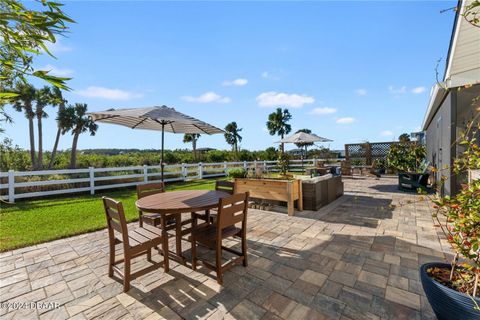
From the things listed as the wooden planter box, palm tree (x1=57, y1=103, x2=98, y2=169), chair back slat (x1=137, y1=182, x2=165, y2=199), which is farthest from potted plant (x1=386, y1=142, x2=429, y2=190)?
palm tree (x1=57, y1=103, x2=98, y2=169)

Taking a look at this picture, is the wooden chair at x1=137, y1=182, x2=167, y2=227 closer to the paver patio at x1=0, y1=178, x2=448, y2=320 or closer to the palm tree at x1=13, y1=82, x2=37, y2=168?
the paver patio at x1=0, y1=178, x2=448, y2=320

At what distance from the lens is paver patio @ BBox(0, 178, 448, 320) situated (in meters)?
1.85

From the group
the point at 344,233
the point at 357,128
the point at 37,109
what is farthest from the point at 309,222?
the point at 37,109

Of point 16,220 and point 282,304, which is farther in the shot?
point 16,220

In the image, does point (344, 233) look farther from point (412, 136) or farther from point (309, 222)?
point (412, 136)

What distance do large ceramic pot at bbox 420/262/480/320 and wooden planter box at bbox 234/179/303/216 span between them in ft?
10.1

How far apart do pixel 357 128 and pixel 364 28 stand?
861cm

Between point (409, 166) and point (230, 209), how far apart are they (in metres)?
8.28

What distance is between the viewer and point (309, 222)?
13.8ft

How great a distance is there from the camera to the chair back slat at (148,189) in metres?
3.31

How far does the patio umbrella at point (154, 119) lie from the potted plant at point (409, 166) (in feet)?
18.7

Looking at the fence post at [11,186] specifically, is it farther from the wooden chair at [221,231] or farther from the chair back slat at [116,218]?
the wooden chair at [221,231]

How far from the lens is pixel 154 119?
141 inches

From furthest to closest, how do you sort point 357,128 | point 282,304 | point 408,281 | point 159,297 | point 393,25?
point 357,128 → point 393,25 → point 408,281 → point 159,297 → point 282,304
